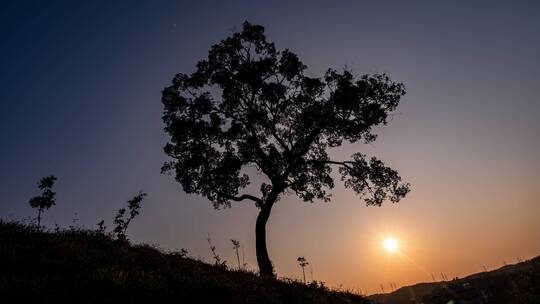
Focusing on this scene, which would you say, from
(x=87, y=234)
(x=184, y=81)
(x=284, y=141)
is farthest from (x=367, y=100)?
(x=87, y=234)

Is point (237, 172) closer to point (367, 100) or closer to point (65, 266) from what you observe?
point (367, 100)

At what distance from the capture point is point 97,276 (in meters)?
8.95

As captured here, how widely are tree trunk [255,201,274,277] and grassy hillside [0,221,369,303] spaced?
7375mm

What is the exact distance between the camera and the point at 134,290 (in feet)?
28.9

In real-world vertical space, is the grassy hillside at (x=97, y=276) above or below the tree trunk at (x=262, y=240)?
below

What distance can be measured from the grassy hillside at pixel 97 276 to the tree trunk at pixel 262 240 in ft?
24.2

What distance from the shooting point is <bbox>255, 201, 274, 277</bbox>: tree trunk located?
21837mm

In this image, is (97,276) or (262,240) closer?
(97,276)

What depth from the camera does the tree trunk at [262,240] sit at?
71.6 feet

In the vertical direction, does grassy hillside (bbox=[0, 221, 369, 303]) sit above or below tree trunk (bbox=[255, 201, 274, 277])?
below

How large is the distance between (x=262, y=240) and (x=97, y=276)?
14.5 m

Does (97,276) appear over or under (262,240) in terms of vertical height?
under

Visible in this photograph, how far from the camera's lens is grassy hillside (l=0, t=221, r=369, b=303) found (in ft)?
25.9

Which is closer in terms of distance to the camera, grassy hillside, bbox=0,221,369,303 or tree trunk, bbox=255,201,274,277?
grassy hillside, bbox=0,221,369,303
